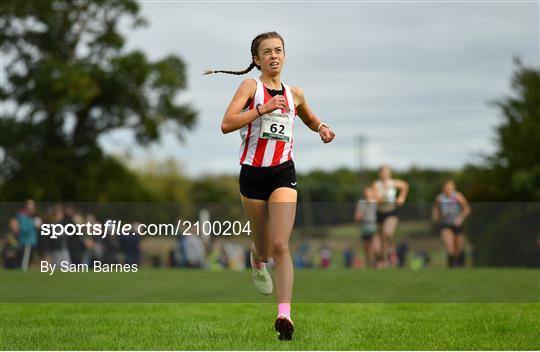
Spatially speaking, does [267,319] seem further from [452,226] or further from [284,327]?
[452,226]

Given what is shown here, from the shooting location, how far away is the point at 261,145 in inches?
290

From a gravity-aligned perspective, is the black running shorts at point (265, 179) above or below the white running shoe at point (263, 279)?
above

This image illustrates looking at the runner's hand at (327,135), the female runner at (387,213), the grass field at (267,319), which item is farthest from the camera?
the female runner at (387,213)

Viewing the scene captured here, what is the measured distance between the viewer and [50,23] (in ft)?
140

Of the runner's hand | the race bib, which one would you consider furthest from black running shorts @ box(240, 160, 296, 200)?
the runner's hand

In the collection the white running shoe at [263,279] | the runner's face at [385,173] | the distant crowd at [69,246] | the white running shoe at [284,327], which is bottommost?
the white running shoe at [284,327]

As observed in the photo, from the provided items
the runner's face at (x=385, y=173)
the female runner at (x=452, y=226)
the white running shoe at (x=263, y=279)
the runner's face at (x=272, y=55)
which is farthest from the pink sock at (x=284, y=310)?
the runner's face at (x=385, y=173)

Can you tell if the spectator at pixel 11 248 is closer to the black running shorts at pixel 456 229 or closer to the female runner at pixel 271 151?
the female runner at pixel 271 151

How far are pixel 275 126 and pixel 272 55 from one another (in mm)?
572

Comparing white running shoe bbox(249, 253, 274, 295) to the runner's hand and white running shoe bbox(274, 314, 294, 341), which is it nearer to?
white running shoe bbox(274, 314, 294, 341)

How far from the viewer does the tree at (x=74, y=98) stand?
41719 mm

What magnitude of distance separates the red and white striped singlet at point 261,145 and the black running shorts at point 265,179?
48 mm

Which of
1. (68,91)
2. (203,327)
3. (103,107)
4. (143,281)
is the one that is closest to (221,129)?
(203,327)

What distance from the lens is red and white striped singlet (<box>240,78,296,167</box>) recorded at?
24.1 ft
